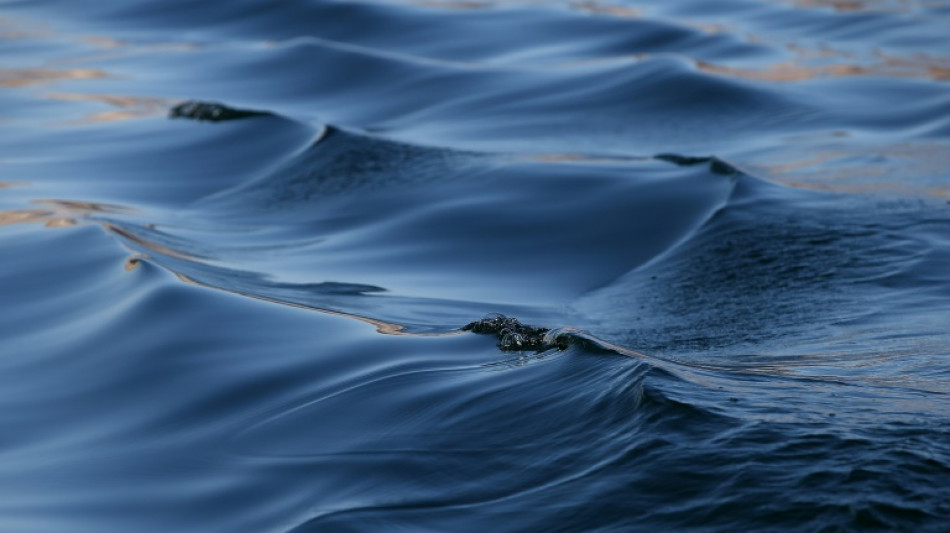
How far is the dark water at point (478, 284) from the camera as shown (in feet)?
7.32

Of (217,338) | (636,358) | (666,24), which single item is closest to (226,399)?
(217,338)

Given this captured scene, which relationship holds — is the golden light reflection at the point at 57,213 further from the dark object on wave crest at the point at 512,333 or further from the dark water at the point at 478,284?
the dark object on wave crest at the point at 512,333

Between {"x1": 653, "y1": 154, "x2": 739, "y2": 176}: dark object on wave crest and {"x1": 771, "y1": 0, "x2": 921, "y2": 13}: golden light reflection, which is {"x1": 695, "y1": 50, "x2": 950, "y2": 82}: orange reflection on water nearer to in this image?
{"x1": 771, "y1": 0, "x2": 921, "y2": 13}: golden light reflection

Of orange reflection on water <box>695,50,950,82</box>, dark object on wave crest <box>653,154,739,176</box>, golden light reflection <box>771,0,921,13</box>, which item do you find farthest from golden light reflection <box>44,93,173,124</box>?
golden light reflection <box>771,0,921,13</box>

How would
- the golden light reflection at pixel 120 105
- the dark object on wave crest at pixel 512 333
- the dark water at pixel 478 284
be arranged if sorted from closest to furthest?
the dark water at pixel 478 284, the dark object on wave crest at pixel 512 333, the golden light reflection at pixel 120 105

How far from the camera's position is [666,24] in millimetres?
9523

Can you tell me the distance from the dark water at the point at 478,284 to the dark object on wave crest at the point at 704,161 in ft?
0.09

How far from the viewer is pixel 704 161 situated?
17.9 ft

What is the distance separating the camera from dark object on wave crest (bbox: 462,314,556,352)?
297 cm

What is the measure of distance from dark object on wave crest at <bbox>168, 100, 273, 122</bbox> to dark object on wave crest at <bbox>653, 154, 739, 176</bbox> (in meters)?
2.16

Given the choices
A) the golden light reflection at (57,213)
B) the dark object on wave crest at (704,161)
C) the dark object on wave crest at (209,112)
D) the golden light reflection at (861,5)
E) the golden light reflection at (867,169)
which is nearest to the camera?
the golden light reflection at (57,213)

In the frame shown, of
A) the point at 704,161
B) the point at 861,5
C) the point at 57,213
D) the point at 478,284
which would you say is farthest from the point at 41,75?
the point at 861,5

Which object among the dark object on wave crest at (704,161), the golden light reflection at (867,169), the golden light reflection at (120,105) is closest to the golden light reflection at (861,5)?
the golden light reflection at (867,169)

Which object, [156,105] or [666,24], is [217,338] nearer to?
[156,105]
